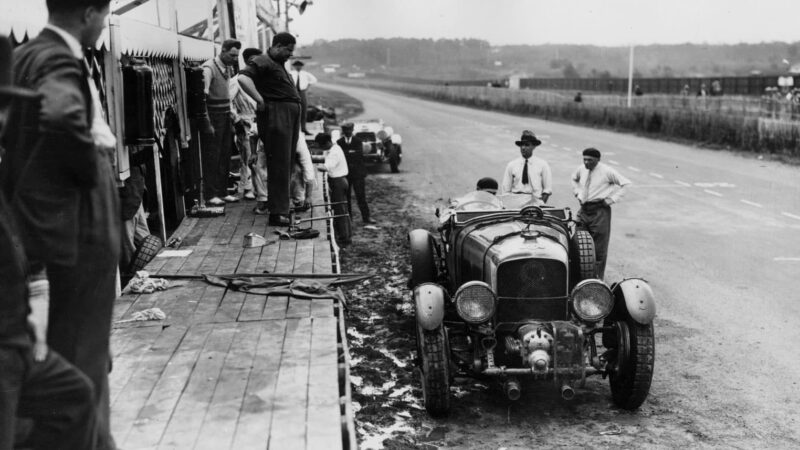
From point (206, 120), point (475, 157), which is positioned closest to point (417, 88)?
point (475, 157)

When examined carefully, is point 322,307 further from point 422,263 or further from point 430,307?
point 422,263

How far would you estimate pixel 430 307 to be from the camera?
22.8 ft

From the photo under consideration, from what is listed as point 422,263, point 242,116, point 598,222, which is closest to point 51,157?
point 422,263

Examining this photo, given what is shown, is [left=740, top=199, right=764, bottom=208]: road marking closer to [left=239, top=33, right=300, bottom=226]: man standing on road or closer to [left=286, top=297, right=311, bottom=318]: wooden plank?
[left=239, top=33, right=300, bottom=226]: man standing on road

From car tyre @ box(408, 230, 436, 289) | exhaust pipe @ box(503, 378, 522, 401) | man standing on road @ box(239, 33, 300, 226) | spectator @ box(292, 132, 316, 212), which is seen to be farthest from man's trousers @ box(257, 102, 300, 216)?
exhaust pipe @ box(503, 378, 522, 401)

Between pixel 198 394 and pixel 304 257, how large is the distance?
13.2 feet

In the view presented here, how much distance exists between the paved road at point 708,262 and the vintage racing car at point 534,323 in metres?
0.69

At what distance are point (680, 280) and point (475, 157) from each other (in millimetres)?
15461

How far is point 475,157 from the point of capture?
26453 mm

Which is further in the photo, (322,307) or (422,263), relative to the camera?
(422,263)

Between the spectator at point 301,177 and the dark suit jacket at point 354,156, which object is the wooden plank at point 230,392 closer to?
the spectator at point 301,177

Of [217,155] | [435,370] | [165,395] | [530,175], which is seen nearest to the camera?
[165,395]

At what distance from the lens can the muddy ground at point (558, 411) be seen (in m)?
6.50

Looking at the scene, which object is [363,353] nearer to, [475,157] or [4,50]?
[4,50]
